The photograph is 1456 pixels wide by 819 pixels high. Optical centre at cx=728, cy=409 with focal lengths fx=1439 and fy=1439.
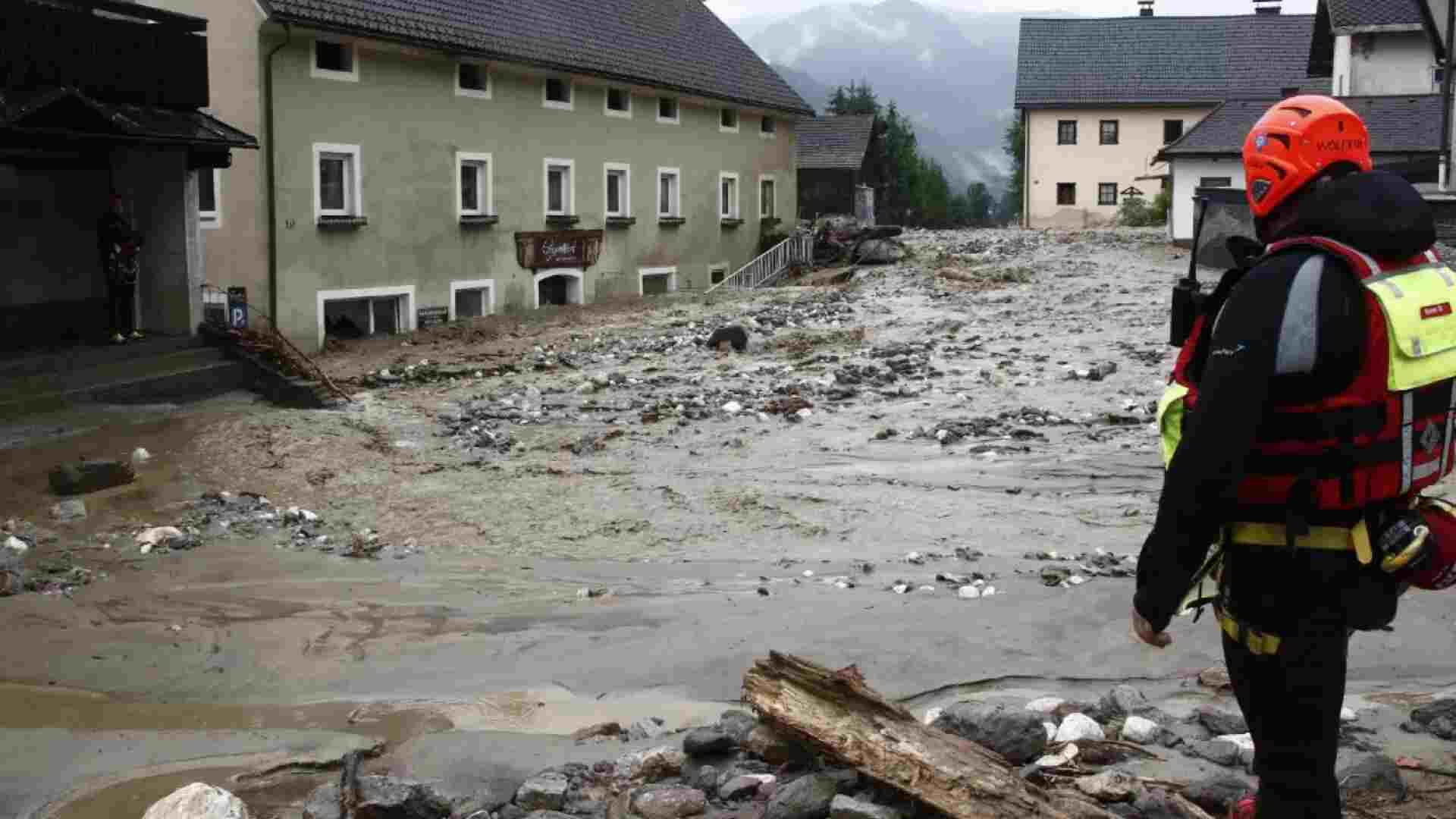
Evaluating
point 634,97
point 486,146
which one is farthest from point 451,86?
point 634,97

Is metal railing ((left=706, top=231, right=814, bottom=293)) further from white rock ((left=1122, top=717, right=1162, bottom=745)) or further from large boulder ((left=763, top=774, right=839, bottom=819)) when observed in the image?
large boulder ((left=763, top=774, right=839, bottom=819))

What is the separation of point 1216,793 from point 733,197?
33.9 meters

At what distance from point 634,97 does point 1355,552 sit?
30.2m

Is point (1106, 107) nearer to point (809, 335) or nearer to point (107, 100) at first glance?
point (809, 335)

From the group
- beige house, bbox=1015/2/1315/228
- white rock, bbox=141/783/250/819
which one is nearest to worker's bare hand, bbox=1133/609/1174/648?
white rock, bbox=141/783/250/819

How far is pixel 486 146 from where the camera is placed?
2734 cm

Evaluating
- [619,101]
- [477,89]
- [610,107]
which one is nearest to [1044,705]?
[477,89]

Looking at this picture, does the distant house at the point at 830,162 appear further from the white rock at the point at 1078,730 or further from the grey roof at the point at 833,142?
the white rock at the point at 1078,730

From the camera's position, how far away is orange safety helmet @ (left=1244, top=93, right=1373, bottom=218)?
3461mm

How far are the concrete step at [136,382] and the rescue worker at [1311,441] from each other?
13.5 meters

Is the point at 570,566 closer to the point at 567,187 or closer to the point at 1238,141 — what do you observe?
the point at 567,187

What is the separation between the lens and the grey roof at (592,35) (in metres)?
24.0

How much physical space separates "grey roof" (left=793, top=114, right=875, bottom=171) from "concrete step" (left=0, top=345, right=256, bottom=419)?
34.3 meters

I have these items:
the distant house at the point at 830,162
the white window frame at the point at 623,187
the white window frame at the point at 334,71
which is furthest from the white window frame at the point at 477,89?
the distant house at the point at 830,162
